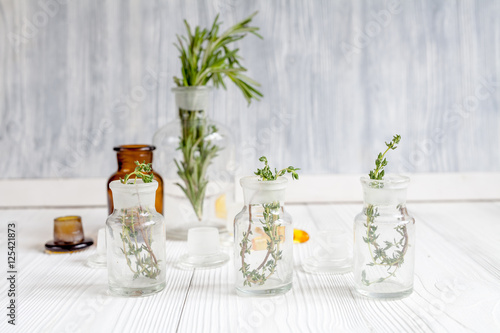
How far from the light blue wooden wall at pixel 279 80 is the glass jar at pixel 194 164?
0.45 m

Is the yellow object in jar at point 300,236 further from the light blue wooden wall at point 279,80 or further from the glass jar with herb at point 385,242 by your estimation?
the light blue wooden wall at point 279,80

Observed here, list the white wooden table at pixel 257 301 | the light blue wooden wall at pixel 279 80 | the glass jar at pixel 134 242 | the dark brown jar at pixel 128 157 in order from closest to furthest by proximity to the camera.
→ the white wooden table at pixel 257 301, the glass jar at pixel 134 242, the dark brown jar at pixel 128 157, the light blue wooden wall at pixel 279 80

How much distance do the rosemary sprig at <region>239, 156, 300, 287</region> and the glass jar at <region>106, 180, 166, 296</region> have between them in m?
0.14

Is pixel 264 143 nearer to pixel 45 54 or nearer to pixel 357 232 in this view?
pixel 45 54

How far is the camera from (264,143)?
5.75 feet

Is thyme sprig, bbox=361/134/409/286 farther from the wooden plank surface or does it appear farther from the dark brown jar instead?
the dark brown jar

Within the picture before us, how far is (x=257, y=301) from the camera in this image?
85cm

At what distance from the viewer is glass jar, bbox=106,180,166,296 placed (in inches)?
34.4

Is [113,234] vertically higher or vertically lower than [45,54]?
lower

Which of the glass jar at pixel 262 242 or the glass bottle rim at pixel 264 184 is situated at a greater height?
the glass bottle rim at pixel 264 184

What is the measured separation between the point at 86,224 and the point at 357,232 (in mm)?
847

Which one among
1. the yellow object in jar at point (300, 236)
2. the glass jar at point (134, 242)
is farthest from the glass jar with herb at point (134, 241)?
the yellow object in jar at point (300, 236)

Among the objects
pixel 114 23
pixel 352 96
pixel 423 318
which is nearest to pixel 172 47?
pixel 114 23

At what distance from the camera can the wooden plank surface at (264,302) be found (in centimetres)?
77
